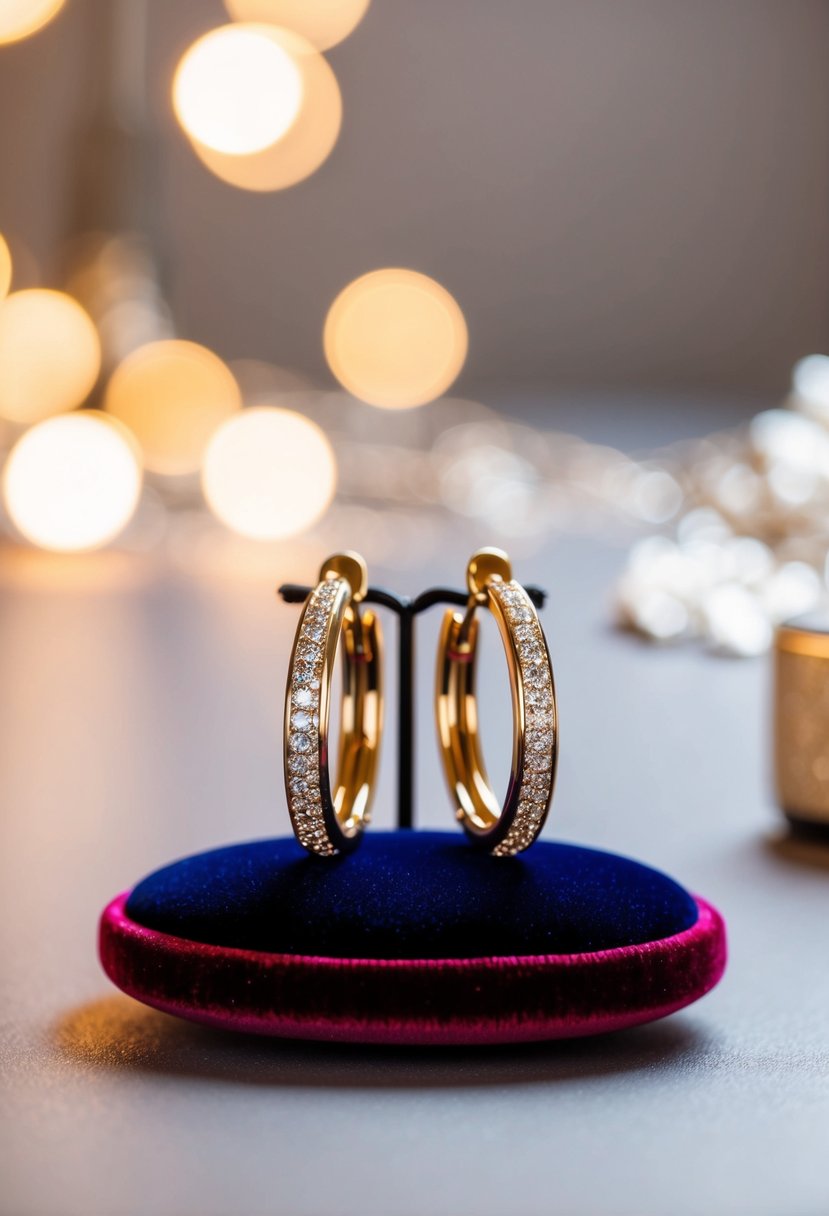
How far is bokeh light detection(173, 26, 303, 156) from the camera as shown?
143 inches

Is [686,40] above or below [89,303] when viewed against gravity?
above

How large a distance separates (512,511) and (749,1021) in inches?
107

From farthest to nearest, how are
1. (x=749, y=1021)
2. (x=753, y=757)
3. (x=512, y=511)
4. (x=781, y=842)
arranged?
(x=512, y=511), (x=753, y=757), (x=781, y=842), (x=749, y=1021)

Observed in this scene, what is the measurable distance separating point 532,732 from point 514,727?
1 cm

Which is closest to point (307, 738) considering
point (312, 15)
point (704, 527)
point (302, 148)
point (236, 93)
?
point (704, 527)

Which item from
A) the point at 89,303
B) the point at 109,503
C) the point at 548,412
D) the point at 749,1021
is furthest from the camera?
the point at 548,412

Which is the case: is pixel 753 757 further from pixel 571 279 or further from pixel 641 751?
pixel 571 279

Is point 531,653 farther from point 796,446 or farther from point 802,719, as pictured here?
point 796,446

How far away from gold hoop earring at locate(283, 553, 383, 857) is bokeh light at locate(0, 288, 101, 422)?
3.03 metres

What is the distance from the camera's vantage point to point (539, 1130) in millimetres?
625

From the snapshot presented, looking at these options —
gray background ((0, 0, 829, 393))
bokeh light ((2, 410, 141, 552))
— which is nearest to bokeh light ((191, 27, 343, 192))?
gray background ((0, 0, 829, 393))

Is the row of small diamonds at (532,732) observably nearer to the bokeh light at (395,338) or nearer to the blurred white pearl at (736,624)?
the blurred white pearl at (736,624)

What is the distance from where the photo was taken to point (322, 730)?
0.72 metres

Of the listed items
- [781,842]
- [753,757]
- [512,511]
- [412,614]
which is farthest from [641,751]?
[512,511]
